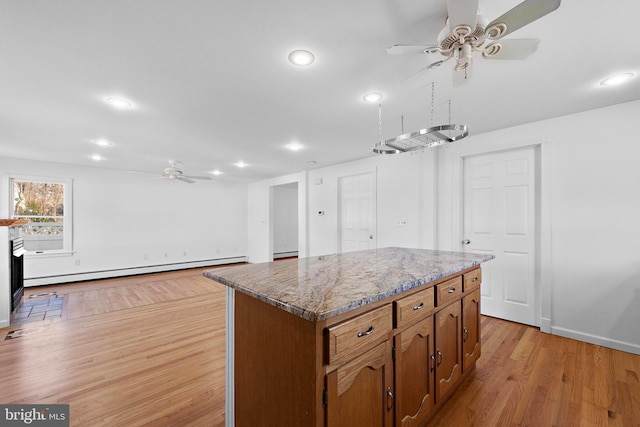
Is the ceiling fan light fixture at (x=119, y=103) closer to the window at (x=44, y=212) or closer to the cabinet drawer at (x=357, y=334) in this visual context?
the cabinet drawer at (x=357, y=334)

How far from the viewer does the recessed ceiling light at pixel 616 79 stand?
213cm

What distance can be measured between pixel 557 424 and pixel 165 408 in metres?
2.52

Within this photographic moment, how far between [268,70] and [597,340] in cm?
396

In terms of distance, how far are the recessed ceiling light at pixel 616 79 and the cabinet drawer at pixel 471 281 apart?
1.84 metres

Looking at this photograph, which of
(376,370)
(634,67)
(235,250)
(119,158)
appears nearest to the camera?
(376,370)

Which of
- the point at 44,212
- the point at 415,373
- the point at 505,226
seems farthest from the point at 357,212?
the point at 44,212

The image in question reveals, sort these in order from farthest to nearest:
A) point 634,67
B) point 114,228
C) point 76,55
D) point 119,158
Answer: point 114,228 → point 119,158 → point 634,67 → point 76,55

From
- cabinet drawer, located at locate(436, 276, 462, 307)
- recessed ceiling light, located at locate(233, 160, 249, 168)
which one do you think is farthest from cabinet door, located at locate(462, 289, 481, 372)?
recessed ceiling light, located at locate(233, 160, 249, 168)

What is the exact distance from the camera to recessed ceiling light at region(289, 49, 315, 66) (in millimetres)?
1816

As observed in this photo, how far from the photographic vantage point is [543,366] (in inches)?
Answer: 92.3

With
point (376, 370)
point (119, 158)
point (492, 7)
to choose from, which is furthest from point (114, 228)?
point (492, 7)

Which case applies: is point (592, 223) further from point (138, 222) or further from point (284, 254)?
point (138, 222)

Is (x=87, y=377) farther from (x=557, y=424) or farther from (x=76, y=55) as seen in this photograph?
(x=557, y=424)

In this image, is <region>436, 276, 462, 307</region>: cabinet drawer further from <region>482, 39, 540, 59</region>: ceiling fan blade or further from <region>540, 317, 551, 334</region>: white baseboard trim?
<region>540, 317, 551, 334</region>: white baseboard trim
